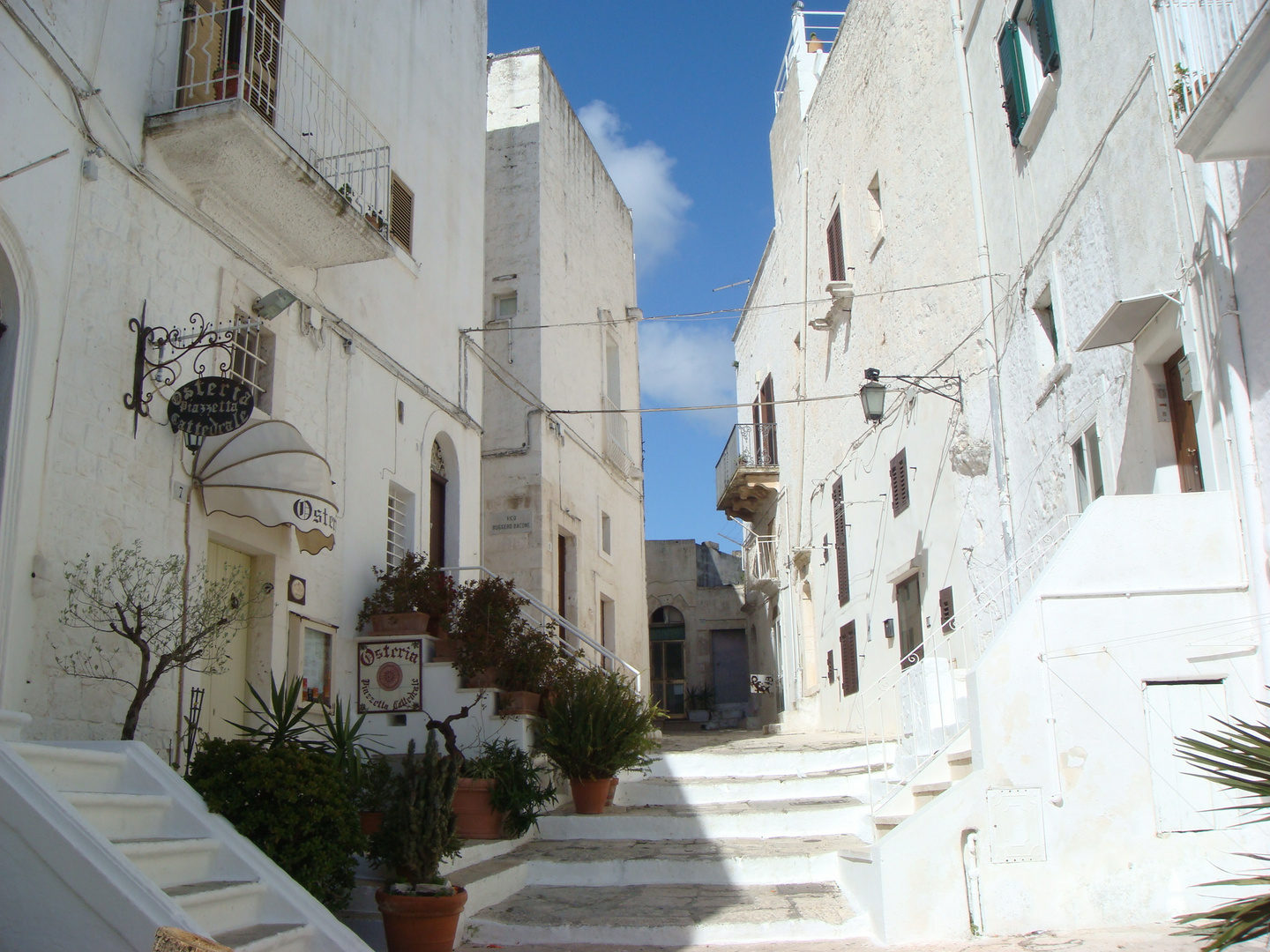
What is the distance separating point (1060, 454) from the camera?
9.94m

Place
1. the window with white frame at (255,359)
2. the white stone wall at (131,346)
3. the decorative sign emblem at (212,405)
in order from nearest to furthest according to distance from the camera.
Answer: the white stone wall at (131,346), the decorative sign emblem at (212,405), the window with white frame at (255,359)

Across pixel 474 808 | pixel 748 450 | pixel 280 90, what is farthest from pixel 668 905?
pixel 748 450

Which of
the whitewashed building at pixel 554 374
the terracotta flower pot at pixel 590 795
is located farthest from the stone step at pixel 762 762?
the whitewashed building at pixel 554 374

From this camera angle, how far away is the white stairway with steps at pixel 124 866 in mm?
4578

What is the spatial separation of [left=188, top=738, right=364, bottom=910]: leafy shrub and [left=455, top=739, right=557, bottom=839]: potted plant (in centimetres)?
229

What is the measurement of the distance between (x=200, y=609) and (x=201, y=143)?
11.4 feet

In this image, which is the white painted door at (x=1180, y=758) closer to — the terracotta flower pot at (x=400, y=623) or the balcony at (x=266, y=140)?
the terracotta flower pot at (x=400, y=623)

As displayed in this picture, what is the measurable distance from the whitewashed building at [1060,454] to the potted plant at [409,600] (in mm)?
4425

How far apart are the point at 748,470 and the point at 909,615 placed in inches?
346

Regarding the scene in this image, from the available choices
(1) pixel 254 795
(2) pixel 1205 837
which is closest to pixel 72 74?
(1) pixel 254 795

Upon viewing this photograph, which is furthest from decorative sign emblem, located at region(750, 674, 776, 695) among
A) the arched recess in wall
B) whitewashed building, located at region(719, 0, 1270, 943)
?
the arched recess in wall

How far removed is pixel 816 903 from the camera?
766cm

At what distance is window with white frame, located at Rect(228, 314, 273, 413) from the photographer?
8.97m

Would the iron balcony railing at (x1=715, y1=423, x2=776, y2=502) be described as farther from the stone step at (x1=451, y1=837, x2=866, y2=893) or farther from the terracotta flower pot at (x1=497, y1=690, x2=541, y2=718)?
the stone step at (x1=451, y1=837, x2=866, y2=893)
